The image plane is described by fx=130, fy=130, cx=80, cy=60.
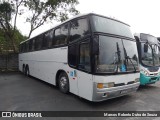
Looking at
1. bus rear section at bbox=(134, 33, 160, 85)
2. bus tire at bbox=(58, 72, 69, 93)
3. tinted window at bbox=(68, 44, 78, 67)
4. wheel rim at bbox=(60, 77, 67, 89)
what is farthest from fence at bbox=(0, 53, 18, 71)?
bus rear section at bbox=(134, 33, 160, 85)

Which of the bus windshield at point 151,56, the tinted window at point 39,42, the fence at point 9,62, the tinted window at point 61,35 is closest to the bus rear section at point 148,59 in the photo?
the bus windshield at point 151,56

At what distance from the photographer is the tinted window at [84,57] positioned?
13.1ft

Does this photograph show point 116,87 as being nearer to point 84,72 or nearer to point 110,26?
point 84,72

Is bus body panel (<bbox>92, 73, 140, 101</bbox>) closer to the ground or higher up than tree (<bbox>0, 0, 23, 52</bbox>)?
closer to the ground

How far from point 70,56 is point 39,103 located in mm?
1965

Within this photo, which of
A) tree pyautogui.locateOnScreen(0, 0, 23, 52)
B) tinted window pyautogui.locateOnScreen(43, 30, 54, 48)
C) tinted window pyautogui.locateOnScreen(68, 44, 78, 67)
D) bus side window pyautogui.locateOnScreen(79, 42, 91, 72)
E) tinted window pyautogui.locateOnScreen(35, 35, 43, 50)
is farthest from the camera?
tree pyautogui.locateOnScreen(0, 0, 23, 52)

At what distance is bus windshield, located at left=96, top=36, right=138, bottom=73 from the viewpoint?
381cm

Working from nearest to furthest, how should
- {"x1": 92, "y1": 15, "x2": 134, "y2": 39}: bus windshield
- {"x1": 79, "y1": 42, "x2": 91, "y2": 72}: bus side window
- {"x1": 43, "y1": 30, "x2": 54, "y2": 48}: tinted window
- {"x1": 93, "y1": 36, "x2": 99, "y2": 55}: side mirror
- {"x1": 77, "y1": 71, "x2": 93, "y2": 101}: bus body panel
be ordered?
{"x1": 93, "y1": 36, "x2": 99, "y2": 55}: side mirror, {"x1": 77, "y1": 71, "x2": 93, "y2": 101}: bus body panel, {"x1": 79, "y1": 42, "x2": 91, "y2": 72}: bus side window, {"x1": 92, "y1": 15, "x2": 134, "y2": 39}: bus windshield, {"x1": 43, "y1": 30, "x2": 54, "y2": 48}: tinted window

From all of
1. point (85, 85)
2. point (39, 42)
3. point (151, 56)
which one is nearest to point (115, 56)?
point (85, 85)

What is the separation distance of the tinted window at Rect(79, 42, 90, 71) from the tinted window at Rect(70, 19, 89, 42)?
1.35 ft

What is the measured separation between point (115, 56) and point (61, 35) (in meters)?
2.64

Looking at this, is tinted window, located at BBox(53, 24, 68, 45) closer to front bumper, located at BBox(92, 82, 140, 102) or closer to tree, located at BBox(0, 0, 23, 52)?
front bumper, located at BBox(92, 82, 140, 102)

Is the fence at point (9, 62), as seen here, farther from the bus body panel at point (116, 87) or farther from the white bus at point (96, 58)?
the bus body panel at point (116, 87)

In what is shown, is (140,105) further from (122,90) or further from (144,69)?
(144,69)
